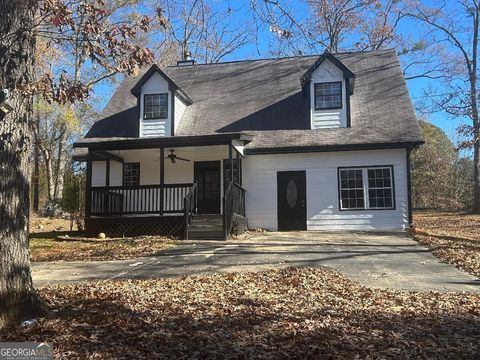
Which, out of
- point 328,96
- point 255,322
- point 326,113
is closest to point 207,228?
point 326,113

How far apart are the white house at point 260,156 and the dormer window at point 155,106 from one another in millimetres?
37

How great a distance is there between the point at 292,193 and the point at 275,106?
3.68m

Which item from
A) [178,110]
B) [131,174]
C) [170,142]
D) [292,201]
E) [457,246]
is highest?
[178,110]

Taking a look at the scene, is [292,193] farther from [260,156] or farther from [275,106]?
[275,106]

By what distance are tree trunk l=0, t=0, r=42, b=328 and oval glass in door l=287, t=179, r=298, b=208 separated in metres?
12.0

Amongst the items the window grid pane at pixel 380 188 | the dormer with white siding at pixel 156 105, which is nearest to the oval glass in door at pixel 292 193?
the window grid pane at pixel 380 188

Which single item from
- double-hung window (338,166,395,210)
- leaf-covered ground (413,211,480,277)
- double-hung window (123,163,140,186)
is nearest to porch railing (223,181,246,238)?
double-hung window (338,166,395,210)

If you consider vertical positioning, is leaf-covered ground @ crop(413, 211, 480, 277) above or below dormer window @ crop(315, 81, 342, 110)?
below

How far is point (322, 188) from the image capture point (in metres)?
16.0

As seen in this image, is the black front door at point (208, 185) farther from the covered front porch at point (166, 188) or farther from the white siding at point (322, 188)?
the white siding at point (322, 188)

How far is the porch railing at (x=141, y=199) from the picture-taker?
1482 cm

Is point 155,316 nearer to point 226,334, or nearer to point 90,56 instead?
point 226,334

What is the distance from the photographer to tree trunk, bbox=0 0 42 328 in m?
4.46

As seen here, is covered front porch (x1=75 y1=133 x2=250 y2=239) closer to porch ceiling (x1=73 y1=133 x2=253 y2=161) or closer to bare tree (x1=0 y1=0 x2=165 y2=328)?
porch ceiling (x1=73 y1=133 x2=253 y2=161)
